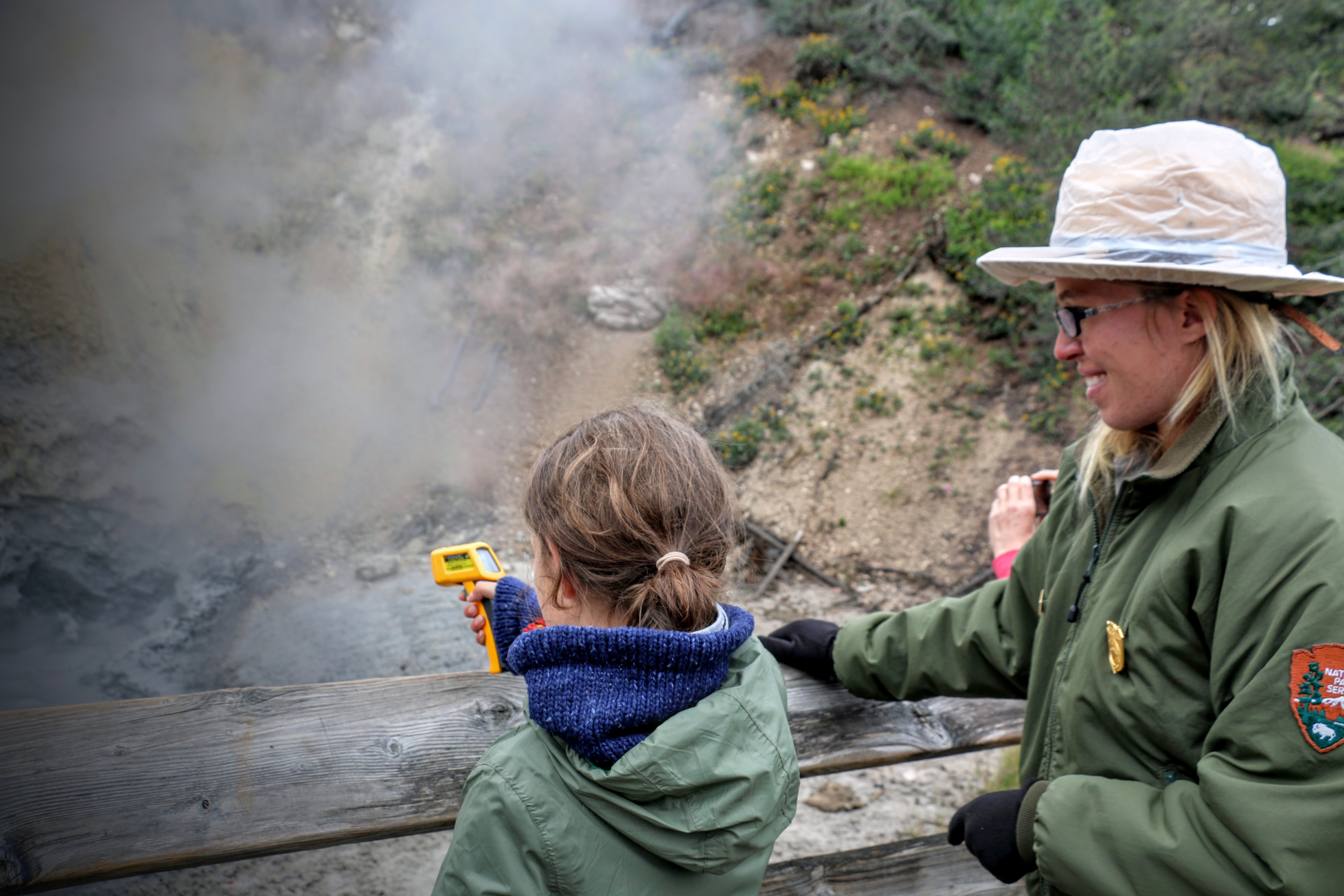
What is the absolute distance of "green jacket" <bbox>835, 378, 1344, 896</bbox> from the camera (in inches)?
39.4

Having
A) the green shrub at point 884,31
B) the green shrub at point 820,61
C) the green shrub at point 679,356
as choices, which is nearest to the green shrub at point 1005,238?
the green shrub at point 884,31

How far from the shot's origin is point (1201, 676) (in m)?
1.18

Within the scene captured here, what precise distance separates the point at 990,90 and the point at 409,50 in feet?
25.9

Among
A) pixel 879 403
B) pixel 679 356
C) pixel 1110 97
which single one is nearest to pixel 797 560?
pixel 879 403

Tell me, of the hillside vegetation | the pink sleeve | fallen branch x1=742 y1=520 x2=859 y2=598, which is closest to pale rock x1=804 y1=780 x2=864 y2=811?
fallen branch x1=742 y1=520 x2=859 y2=598

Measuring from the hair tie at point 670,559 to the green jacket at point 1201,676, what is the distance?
0.76 metres

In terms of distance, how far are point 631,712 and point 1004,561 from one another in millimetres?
1261

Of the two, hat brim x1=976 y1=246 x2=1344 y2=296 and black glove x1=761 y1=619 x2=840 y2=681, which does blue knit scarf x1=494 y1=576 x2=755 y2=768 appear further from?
hat brim x1=976 y1=246 x2=1344 y2=296

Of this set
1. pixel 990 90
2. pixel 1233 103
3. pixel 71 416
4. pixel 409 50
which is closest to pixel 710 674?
pixel 71 416

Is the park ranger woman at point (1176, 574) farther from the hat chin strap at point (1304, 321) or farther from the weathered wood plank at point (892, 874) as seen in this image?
the weathered wood plank at point (892, 874)

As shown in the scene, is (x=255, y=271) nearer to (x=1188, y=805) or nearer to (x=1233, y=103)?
(x=1188, y=805)

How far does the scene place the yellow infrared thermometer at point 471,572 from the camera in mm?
1723

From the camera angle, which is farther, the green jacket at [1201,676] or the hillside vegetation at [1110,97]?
the hillside vegetation at [1110,97]

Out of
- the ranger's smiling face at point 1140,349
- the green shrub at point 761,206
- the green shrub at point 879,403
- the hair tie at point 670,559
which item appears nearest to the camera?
the hair tie at point 670,559
